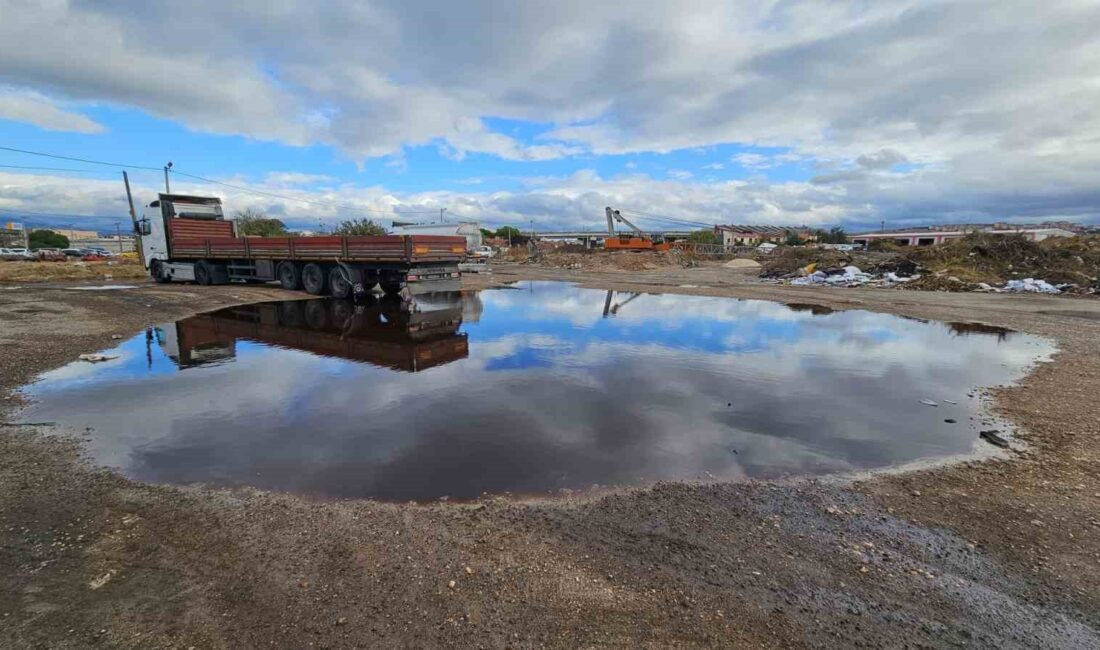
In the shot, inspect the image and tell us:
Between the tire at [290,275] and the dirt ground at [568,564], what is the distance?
15.3 m

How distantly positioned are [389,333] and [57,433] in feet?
22.4

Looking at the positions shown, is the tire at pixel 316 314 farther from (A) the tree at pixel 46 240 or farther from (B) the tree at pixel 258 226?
(A) the tree at pixel 46 240

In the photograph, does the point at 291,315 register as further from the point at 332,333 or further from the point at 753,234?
the point at 753,234

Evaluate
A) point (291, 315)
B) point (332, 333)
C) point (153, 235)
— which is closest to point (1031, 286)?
point (332, 333)

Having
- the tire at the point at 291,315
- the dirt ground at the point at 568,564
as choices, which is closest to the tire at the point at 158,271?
the tire at the point at 291,315

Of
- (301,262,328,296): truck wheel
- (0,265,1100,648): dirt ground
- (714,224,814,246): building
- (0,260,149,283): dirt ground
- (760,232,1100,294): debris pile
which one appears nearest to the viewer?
(0,265,1100,648): dirt ground

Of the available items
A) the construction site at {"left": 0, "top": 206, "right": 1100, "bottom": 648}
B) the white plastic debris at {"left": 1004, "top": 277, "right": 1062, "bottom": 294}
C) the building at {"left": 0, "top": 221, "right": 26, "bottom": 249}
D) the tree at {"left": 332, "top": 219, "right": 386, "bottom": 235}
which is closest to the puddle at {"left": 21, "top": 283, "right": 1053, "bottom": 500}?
the construction site at {"left": 0, "top": 206, "right": 1100, "bottom": 648}

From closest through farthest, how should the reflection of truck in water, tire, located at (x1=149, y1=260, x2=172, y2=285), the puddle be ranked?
1. the puddle
2. the reflection of truck in water
3. tire, located at (x1=149, y1=260, x2=172, y2=285)

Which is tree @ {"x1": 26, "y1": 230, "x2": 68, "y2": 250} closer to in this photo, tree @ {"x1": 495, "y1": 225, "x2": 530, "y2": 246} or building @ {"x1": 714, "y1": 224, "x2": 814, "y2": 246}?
tree @ {"x1": 495, "y1": 225, "x2": 530, "y2": 246}

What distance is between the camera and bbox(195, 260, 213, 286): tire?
70.6 feet

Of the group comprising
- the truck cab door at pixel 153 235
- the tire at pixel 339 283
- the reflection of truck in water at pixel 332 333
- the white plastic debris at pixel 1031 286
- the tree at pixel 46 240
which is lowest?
the white plastic debris at pixel 1031 286

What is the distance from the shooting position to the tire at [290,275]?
19516mm

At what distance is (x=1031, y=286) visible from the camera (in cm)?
2447

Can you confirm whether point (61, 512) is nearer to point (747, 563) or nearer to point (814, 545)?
point (747, 563)
